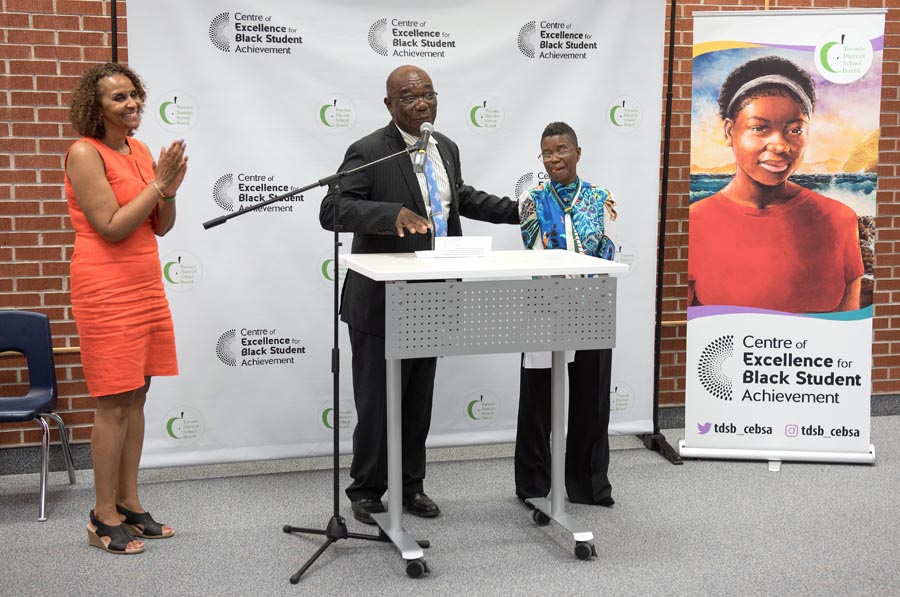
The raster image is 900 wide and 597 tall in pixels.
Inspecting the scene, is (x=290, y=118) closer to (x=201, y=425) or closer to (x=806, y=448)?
(x=201, y=425)

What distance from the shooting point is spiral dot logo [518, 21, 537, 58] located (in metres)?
4.44

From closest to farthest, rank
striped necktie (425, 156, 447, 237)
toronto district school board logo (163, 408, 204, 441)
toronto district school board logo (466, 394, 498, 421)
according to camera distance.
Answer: striped necktie (425, 156, 447, 237) < toronto district school board logo (163, 408, 204, 441) < toronto district school board logo (466, 394, 498, 421)

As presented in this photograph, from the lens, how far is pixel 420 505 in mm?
3779

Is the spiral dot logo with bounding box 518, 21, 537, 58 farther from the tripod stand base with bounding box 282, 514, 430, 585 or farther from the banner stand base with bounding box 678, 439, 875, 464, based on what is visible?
the tripod stand base with bounding box 282, 514, 430, 585

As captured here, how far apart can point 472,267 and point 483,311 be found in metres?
0.19

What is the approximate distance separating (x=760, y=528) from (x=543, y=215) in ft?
4.83

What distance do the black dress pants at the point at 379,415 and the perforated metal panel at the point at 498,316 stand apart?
20.3 inches

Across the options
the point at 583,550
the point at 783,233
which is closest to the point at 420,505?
the point at 583,550

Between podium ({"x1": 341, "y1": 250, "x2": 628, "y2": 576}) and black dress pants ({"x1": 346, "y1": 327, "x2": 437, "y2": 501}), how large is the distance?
1.10 feet

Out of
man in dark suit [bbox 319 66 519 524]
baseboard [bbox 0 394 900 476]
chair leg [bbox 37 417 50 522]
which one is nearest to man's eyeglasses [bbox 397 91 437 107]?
man in dark suit [bbox 319 66 519 524]

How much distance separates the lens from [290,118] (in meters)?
4.23

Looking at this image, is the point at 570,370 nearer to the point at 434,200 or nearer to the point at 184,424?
the point at 434,200

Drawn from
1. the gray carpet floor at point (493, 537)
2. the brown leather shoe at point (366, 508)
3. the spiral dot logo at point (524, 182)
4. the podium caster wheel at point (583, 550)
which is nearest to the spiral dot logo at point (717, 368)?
the gray carpet floor at point (493, 537)

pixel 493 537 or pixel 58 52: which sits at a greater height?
pixel 58 52
